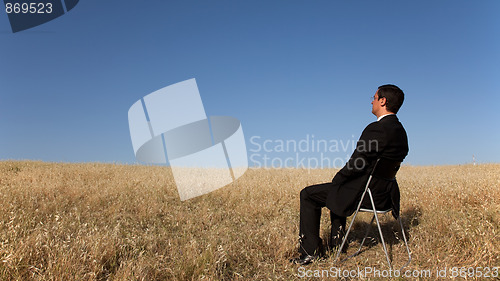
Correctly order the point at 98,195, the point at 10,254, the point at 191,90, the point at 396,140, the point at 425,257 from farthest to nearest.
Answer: the point at 191,90 < the point at 98,195 < the point at 425,257 < the point at 396,140 < the point at 10,254

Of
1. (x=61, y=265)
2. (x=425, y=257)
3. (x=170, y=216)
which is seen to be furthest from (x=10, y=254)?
(x=425, y=257)

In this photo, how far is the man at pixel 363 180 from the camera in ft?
12.4

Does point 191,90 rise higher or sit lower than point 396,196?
higher

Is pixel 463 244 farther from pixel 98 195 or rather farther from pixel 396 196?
pixel 98 195

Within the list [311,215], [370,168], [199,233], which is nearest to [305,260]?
[311,215]

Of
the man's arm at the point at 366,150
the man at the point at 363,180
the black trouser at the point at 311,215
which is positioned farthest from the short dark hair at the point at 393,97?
the black trouser at the point at 311,215

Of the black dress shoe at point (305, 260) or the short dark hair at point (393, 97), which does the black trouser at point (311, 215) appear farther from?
the short dark hair at point (393, 97)

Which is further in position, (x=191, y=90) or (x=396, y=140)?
(x=191, y=90)

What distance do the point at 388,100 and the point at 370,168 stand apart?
985 millimetres

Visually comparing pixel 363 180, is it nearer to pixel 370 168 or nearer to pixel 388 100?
pixel 370 168

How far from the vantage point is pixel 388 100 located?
405 cm

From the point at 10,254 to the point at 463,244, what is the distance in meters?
5.62

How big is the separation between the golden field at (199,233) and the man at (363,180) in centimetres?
38

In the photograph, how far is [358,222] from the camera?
5914mm
